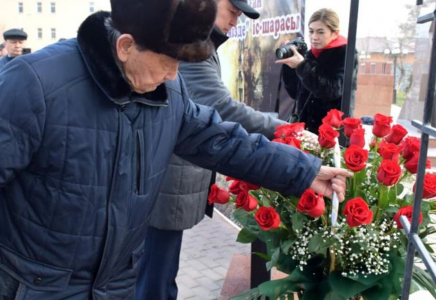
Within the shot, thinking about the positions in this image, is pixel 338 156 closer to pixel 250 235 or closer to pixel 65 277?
pixel 250 235

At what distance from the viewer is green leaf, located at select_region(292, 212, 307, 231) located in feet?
4.56

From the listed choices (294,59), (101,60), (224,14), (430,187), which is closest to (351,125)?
(430,187)

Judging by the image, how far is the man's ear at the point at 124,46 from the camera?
1.36 meters

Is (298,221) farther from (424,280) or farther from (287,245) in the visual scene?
(424,280)

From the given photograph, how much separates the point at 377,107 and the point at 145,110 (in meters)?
6.12

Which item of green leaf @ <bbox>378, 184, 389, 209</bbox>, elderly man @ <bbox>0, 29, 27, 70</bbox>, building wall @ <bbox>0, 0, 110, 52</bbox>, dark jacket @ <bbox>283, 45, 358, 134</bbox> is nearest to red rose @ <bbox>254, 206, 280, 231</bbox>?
green leaf @ <bbox>378, 184, 389, 209</bbox>

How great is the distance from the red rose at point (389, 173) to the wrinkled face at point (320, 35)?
2.03 metres

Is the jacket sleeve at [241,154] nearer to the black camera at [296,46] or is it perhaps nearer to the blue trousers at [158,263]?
the blue trousers at [158,263]

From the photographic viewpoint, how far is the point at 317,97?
3.16 meters

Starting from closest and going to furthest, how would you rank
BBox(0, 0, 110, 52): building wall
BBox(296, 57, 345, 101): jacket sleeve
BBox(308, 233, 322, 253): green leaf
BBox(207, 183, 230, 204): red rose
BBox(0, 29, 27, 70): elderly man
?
1. BBox(308, 233, 322, 253): green leaf
2. BBox(207, 183, 230, 204): red rose
3. BBox(296, 57, 345, 101): jacket sleeve
4. BBox(0, 29, 27, 70): elderly man
5. BBox(0, 0, 110, 52): building wall

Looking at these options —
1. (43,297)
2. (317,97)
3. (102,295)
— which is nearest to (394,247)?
(102,295)

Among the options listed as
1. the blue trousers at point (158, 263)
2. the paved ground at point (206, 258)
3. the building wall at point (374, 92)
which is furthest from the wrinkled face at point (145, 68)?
the building wall at point (374, 92)

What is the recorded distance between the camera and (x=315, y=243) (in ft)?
4.45

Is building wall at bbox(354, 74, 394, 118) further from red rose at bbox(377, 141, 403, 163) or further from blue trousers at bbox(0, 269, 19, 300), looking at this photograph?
blue trousers at bbox(0, 269, 19, 300)
